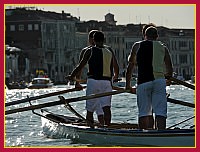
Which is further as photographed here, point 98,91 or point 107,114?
point 107,114

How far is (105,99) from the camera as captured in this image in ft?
32.2

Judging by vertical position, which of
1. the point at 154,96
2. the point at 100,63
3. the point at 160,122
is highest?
the point at 100,63

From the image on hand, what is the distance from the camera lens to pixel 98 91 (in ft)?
31.8

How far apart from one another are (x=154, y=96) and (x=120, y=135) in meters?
0.75

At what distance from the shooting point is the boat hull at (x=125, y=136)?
834cm

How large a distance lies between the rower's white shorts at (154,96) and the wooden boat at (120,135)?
249 mm

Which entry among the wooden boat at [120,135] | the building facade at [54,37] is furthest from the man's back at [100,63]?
the building facade at [54,37]

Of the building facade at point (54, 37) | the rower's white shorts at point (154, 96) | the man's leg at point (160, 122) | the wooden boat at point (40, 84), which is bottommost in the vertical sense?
the wooden boat at point (40, 84)

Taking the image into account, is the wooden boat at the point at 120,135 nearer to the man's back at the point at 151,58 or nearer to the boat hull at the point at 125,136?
the boat hull at the point at 125,136

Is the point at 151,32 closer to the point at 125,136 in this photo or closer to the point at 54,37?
the point at 125,136

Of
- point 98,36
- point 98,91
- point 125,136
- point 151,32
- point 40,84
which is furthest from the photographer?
point 40,84

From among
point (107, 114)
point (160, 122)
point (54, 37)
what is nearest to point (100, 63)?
point (107, 114)
